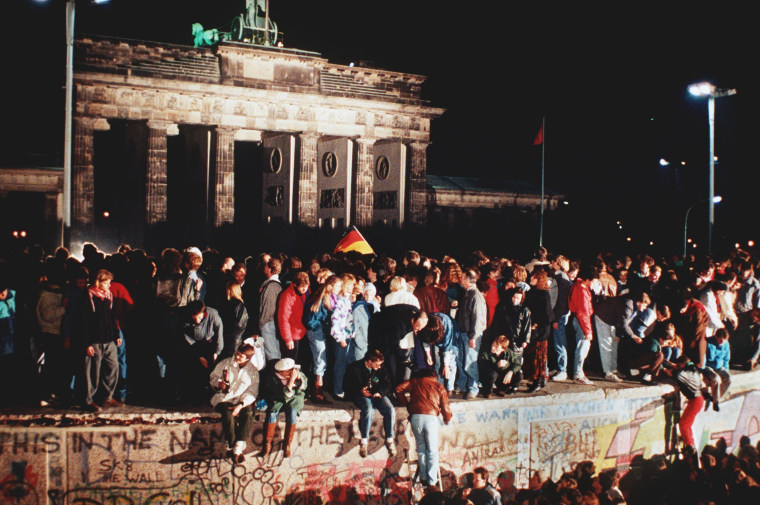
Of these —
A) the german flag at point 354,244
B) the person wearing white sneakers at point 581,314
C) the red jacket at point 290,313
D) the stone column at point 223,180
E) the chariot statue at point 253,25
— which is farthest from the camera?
the chariot statue at point 253,25

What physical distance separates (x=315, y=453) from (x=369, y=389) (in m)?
1.26

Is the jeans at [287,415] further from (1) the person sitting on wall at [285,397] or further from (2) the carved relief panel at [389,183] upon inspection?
(2) the carved relief panel at [389,183]

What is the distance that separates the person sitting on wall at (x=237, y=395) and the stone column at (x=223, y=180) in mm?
23713

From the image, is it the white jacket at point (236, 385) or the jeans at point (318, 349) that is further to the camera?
the jeans at point (318, 349)

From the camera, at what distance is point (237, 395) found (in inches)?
439

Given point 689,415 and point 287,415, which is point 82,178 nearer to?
point 287,415

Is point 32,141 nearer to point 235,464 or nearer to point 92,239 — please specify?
point 92,239

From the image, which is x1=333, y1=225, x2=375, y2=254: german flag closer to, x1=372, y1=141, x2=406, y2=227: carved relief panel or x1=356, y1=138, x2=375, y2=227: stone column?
x1=356, y1=138, x2=375, y2=227: stone column

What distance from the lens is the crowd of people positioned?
11.5 meters

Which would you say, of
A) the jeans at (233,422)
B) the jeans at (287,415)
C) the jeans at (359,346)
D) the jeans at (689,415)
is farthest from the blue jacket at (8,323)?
the jeans at (689,415)

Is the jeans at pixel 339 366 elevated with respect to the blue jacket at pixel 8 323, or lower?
lower

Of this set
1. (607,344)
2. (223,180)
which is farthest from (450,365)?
(223,180)

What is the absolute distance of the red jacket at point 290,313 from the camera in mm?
12453

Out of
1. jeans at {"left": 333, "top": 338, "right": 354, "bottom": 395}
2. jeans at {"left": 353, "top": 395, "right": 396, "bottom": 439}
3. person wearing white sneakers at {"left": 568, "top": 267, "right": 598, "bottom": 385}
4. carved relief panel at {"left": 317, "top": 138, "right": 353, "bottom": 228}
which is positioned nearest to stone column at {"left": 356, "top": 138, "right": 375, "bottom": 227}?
carved relief panel at {"left": 317, "top": 138, "right": 353, "bottom": 228}
